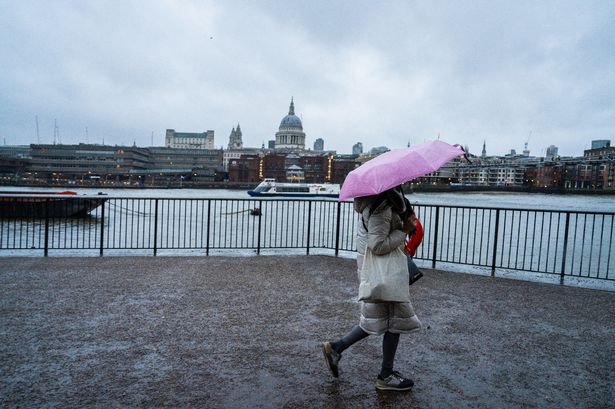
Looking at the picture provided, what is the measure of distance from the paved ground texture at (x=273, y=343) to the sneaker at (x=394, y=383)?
0.06 meters

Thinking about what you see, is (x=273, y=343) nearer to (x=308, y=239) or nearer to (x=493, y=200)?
(x=308, y=239)

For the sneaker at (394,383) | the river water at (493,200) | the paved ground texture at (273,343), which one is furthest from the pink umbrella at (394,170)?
the river water at (493,200)

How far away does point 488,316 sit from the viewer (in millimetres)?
5801

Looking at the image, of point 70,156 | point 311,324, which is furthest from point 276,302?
point 70,156

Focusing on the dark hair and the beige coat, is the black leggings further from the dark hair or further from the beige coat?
the dark hair

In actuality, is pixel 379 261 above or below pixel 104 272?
above

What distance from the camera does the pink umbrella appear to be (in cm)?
327

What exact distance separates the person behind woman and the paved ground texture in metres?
0.20

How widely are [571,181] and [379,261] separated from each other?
191118mm

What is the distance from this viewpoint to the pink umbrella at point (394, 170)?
3266 mm

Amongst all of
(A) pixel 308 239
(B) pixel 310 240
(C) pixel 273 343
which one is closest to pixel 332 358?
(C) pixel 273 343

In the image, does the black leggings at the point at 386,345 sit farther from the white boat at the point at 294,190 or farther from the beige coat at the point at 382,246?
the white boat at the point at 294,190

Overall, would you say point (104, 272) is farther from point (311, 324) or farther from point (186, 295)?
point (311, 324)

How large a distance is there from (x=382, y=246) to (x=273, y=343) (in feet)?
6.32
